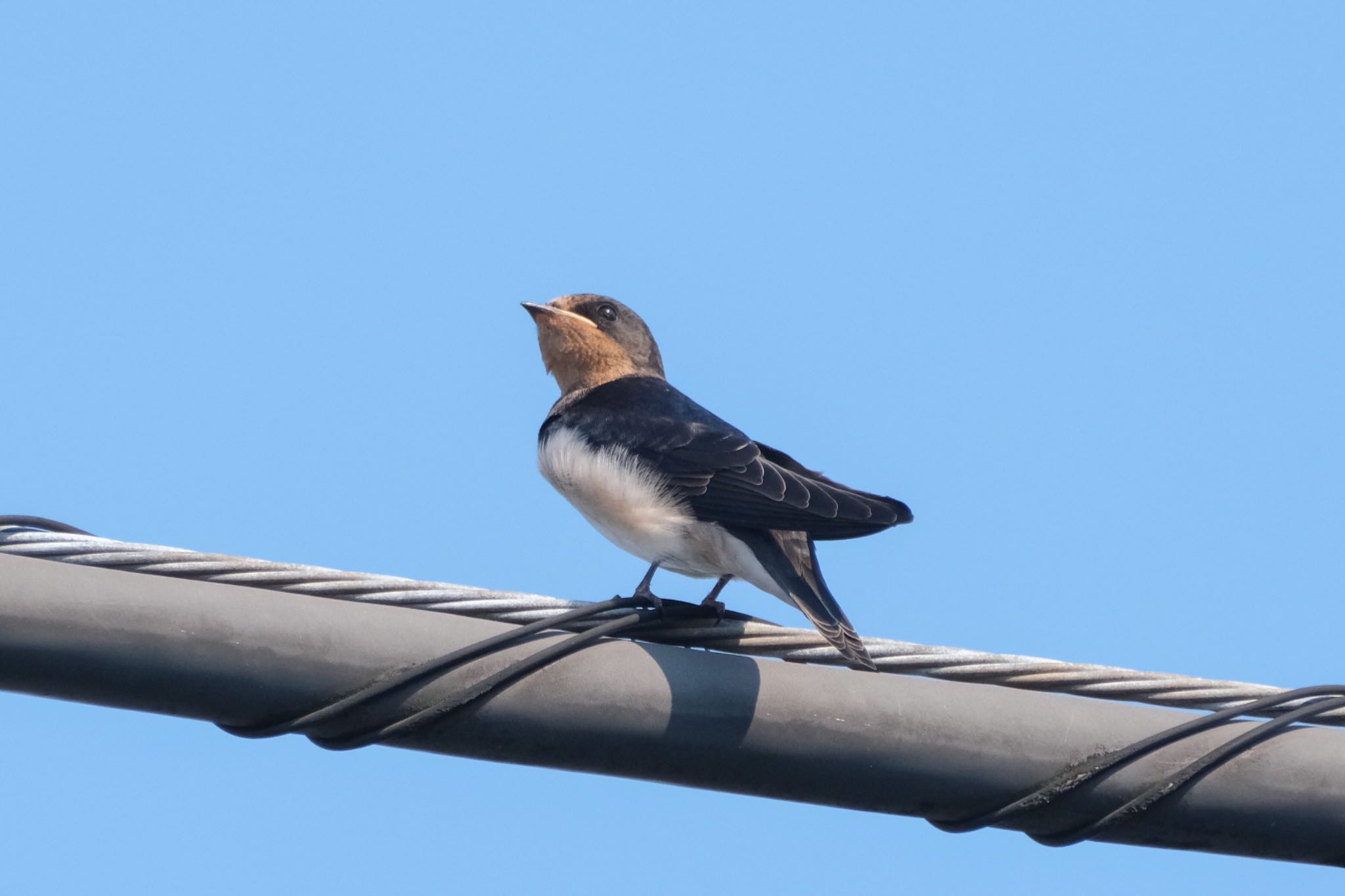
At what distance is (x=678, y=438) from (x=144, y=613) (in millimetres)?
2198

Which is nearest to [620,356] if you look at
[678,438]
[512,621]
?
[678,438]

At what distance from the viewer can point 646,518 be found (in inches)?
182

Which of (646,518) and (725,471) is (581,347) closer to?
(646,518)

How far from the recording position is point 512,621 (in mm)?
3186

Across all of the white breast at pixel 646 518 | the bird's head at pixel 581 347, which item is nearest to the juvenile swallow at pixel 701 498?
the white breast at pixel 646 518

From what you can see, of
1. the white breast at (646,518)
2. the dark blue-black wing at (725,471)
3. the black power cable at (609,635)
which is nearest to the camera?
the black power cable at (609,635)

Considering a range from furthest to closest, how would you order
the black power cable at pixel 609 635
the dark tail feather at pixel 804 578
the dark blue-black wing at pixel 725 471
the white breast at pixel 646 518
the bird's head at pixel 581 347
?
the bird's head at pixel 581 347, the white breast at pixel 646 518, the dark blue-black wing at pixel 725 471, the dark tail feather at pixel 804 578, the black power cable at pixel 609 635

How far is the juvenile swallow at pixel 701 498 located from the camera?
A: 398 cm

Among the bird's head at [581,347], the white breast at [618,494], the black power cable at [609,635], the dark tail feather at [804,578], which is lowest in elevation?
the black power cable at [609,635]

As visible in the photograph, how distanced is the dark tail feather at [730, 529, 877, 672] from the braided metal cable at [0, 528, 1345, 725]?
0.05 m

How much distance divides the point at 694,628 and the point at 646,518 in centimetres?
121

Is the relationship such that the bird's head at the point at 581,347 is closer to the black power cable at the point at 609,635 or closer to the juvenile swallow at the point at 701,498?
the juvenile swallow at the point at 701,498

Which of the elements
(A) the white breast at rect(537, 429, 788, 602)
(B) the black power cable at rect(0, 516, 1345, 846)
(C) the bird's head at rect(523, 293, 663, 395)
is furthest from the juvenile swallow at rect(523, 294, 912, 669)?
(C) the bird's head at rect(523, 293, 663, 395)

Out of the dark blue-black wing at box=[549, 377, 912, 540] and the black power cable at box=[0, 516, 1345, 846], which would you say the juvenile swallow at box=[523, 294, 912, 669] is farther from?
the black power cable at box=[0, 516, 1345, 846]
